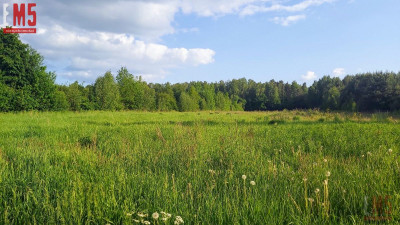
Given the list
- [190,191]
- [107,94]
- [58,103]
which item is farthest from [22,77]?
[190,191]

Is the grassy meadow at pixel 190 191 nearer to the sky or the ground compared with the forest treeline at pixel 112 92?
nearer to the ground

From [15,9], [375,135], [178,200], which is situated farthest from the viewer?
[15,9]

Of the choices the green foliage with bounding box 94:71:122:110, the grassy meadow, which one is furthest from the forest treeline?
the grassy meadow

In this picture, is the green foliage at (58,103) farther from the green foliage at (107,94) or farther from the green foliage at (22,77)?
the green foliage at (107,94)

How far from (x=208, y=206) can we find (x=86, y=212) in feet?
4.69

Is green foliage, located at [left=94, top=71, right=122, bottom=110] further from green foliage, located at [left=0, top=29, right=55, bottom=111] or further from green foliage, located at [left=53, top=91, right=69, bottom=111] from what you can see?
green foliage, located at [left=0, top=29, right=55, bottom=111]

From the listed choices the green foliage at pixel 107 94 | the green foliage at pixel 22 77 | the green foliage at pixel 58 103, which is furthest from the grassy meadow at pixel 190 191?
the green foliage at pixel 107 94

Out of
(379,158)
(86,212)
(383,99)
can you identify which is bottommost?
(86,212)

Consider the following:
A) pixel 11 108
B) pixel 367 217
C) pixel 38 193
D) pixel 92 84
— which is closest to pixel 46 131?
pixel 38 193

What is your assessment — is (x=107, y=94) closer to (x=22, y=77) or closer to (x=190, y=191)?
(x=22, y=77)

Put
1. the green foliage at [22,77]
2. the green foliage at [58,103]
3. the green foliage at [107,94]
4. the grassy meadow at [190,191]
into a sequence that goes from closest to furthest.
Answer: the grassy meadow at [190,191], the green foliage at [22,77], the green foliage at [58,103], the green foliage at [107,94]

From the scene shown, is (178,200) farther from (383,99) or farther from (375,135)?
(383,99)

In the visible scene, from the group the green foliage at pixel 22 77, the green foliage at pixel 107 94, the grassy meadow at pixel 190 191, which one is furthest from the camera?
the green foliage at pixel 107 94

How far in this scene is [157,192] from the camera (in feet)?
9.79
